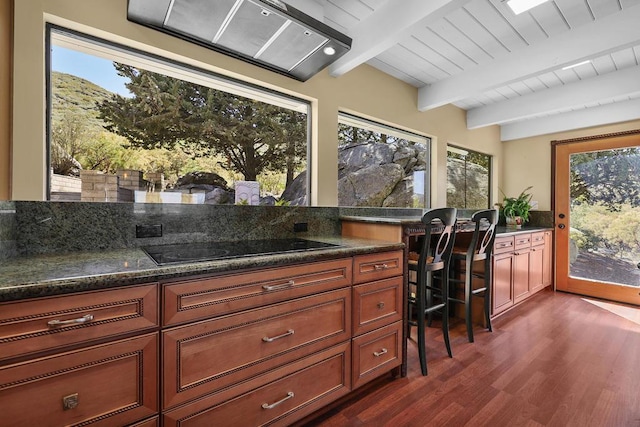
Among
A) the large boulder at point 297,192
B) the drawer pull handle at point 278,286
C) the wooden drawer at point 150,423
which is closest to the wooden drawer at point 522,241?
the large boulder at point 297,192

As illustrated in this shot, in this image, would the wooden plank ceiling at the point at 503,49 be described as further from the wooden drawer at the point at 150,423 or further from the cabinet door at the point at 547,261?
the wooden drawer at the point at 150,423

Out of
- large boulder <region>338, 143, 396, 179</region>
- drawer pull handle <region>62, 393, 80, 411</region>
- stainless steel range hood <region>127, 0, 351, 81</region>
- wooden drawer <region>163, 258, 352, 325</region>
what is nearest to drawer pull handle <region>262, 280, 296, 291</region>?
wooden drawer <region>163, 258, 352, 325</region>

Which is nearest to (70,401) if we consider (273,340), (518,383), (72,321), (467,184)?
(72,321)

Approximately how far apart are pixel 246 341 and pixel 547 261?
4.55 meters

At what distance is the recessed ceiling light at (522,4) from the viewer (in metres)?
1.97

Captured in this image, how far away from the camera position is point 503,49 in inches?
101

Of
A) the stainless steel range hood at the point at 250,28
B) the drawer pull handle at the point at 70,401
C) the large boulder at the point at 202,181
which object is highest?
the stainless steel range hood at the point at 250,28

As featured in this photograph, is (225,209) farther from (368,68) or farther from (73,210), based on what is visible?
(368,68)

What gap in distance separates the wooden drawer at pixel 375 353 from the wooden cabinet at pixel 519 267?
5.30ft

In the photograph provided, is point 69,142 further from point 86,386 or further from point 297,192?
point 297,192

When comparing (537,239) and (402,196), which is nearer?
(402,196)

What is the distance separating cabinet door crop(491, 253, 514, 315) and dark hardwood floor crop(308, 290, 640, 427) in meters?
0.23

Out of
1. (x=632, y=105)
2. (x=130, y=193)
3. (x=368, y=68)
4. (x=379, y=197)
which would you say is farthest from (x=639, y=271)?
(x=130, y=193)

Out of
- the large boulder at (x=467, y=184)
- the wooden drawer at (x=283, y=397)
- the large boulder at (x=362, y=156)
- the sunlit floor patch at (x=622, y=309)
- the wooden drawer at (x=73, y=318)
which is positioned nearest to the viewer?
the wooden drawer at (x=73, y=318)
